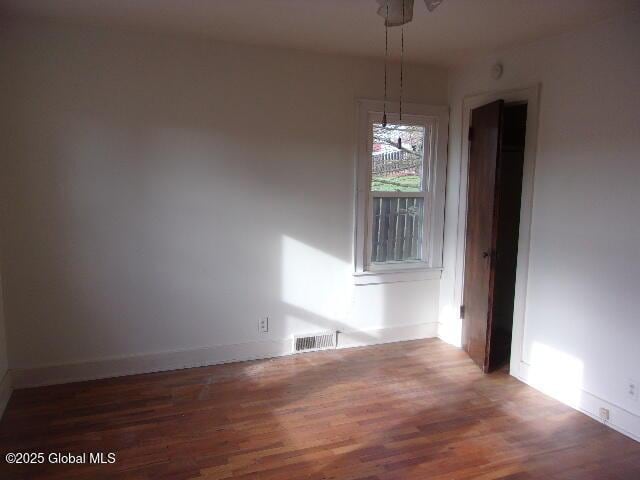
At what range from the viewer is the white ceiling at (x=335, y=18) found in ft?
8.76

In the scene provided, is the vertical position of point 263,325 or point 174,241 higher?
point 174,241

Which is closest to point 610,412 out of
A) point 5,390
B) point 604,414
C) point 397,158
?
point 604,414

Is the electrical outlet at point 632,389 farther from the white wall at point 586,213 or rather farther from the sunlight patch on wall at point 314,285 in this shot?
the sunlight patch on wall at point 314,285

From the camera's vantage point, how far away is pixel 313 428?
2789mm

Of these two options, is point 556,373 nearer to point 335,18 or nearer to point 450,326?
point 450,326

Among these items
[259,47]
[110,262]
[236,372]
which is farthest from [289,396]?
[259,47]

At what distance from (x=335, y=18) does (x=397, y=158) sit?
59.5 inches

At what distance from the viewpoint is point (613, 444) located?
2.67 m

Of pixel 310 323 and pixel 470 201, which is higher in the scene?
pixel 470 201

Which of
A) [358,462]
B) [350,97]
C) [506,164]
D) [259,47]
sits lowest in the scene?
[358,462]

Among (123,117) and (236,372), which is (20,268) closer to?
(123,117)

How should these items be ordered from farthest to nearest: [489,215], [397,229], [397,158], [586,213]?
Answer: [397,229]
[397,158]
[489,215]
[586,213]

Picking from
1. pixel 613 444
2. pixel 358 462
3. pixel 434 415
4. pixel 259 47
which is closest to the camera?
pixel 358 462

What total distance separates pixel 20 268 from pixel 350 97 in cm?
279
